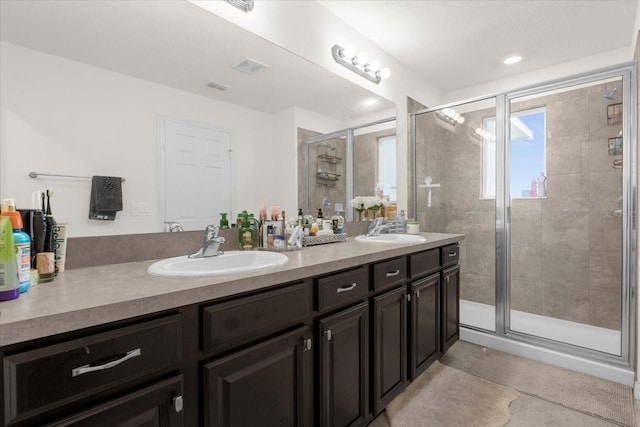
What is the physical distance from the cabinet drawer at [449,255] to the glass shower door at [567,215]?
26.8 inches

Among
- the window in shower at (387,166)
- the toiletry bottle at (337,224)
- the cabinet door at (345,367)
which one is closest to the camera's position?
the cabinet door at (345,367)

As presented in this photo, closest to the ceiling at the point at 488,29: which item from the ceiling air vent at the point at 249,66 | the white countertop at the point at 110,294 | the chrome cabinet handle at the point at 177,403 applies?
the ceiling air vent at the point at 249,66

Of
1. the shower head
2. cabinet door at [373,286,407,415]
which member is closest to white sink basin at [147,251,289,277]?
cabinet door at [373,286,407,415]

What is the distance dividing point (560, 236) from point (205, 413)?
3.00 m

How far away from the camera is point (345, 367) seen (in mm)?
1357

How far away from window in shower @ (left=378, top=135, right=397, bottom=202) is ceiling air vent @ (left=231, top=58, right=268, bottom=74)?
1.29 m

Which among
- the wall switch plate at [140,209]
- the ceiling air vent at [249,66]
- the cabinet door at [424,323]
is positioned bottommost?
the cabinet door at [424,323]

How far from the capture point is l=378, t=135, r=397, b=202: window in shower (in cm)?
268

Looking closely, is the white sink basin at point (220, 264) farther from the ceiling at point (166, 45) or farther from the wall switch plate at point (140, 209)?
the ceiling at point (166, 45)

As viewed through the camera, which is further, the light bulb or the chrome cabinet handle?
the light bulb

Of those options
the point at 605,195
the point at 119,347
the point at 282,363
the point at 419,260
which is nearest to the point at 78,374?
the point at 119,347

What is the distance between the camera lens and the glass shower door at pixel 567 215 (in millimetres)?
2352

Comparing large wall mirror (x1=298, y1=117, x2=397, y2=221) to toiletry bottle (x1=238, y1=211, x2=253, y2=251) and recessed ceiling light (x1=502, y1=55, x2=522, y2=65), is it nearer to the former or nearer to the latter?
toiletry bottle (x1=238, y1=211, x2=253, y2=251)

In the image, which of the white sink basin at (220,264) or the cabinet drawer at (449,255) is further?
the cabinet drawer at (449,255)
